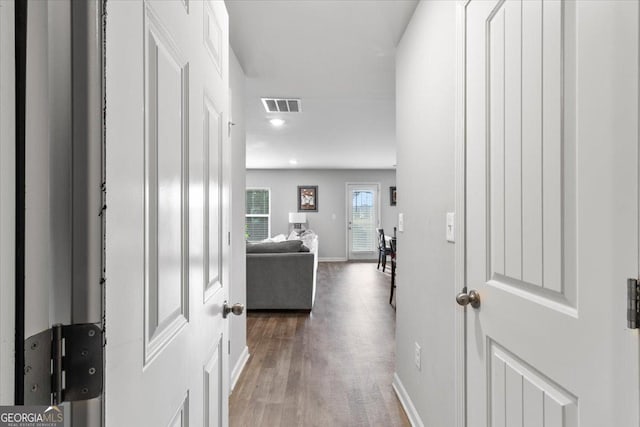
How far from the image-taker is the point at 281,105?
405 cm

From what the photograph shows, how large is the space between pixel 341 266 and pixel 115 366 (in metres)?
8.49

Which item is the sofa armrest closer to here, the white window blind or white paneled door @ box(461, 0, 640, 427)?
white paneled door @ box(461, 0, 640, 427)

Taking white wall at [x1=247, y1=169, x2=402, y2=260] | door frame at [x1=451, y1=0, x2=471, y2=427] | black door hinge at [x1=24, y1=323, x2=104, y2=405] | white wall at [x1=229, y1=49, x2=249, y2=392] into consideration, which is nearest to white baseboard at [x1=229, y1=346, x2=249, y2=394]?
white wall at [x1=229, y1=49, x2=249, y2=392]

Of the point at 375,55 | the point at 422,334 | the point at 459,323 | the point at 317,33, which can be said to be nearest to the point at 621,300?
the point at 459,323

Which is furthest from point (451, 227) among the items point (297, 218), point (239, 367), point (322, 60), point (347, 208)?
point (347, 208)

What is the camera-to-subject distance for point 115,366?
1.74ft

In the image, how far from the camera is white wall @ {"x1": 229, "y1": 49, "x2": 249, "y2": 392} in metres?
2.64

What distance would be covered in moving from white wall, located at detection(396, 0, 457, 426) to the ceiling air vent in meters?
1.68

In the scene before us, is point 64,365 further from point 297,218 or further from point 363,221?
point 363,221

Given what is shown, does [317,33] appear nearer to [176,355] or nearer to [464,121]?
[464,121]

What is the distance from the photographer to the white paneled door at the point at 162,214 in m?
0.54

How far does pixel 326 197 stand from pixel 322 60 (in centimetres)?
710
